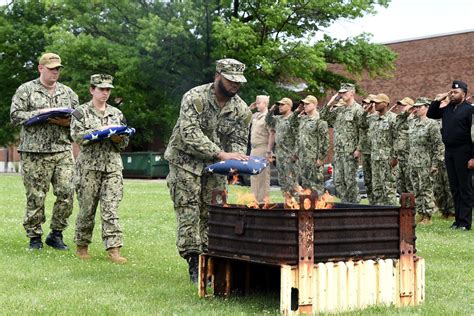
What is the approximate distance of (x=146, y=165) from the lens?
43.5 m

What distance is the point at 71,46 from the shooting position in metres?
40.8

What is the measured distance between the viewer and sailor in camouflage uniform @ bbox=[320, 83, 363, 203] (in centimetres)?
1539

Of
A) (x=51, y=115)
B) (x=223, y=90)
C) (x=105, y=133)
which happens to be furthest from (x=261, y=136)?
(x=223, y=90)

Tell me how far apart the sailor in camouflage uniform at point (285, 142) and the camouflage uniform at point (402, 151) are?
96.3 inches

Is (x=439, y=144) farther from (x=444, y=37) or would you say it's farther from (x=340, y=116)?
(x=444, y=37)

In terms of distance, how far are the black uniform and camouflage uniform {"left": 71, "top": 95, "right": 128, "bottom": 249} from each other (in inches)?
233

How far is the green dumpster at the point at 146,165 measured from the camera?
4331 centimetres

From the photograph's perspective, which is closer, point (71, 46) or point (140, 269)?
point (140, 269)

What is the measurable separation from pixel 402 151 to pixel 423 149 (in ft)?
2.68

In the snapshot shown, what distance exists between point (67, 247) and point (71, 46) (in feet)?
104

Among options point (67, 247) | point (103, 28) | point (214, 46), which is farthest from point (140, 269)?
point (103, 28)

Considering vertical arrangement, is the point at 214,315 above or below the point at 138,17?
below

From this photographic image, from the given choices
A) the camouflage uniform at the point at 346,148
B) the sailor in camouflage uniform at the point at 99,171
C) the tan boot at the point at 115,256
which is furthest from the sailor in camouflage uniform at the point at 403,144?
the tan boot at the point at 115,256

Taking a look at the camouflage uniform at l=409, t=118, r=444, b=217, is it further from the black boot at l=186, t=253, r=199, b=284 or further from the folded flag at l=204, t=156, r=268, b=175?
the folded flag at l=204, t=156, r=268, b=175
